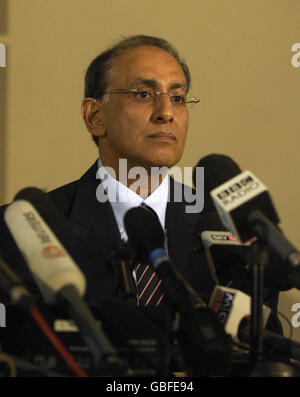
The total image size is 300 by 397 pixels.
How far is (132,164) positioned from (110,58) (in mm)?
399

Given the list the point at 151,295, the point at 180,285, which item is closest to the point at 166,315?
the point at 180,285

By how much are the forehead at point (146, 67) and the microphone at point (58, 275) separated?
0.97 metres

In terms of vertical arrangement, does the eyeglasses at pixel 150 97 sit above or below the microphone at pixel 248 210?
above

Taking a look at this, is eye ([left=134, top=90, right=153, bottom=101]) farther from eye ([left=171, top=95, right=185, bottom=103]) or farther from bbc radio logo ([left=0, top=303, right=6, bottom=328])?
bbc radio logo ([left=0, top=303, right=6, bottom=328])

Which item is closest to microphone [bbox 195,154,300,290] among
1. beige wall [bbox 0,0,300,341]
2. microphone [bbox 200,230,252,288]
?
microphone [bbox 200,230,252,288]

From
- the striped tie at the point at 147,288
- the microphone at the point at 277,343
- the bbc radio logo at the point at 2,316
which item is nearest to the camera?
the bbc radio logo at the point at 2,316

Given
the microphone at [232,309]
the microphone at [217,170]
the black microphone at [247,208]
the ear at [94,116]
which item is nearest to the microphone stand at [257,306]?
the black microphone at [247,208]

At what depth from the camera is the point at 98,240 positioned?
5.97ft

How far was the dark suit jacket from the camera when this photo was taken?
1.74 meters

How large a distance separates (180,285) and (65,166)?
1.47 metres

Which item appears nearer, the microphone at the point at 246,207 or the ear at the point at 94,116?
the microphone at the point at 246,207

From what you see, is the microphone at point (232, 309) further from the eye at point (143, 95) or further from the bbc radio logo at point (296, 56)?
the bbc radio logo at point (296, 56)

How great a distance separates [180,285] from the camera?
1.06 meters

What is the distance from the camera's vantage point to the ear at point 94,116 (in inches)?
85.0
